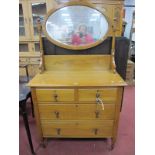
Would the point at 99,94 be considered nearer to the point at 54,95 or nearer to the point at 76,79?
the point at 76,79

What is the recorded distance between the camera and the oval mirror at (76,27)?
1.49 metres

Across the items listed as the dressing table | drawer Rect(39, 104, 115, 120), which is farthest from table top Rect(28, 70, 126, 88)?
drawer Rect(39, 104, 115, 120)

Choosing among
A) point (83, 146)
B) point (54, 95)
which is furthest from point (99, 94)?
point (83, 146)

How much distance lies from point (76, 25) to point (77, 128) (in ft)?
3.43

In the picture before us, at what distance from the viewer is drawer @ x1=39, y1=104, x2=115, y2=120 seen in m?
1.41

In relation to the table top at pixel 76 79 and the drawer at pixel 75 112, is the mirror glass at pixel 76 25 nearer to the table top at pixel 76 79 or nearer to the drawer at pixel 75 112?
the table top at pixel 76 79

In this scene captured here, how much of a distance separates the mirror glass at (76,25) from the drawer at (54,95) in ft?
1.73

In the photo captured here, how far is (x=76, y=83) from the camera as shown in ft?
4.32

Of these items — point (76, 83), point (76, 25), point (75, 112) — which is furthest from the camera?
point (76, 25)

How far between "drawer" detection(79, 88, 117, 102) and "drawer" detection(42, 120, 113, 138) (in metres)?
0.26

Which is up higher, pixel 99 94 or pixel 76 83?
pixel 76 83
